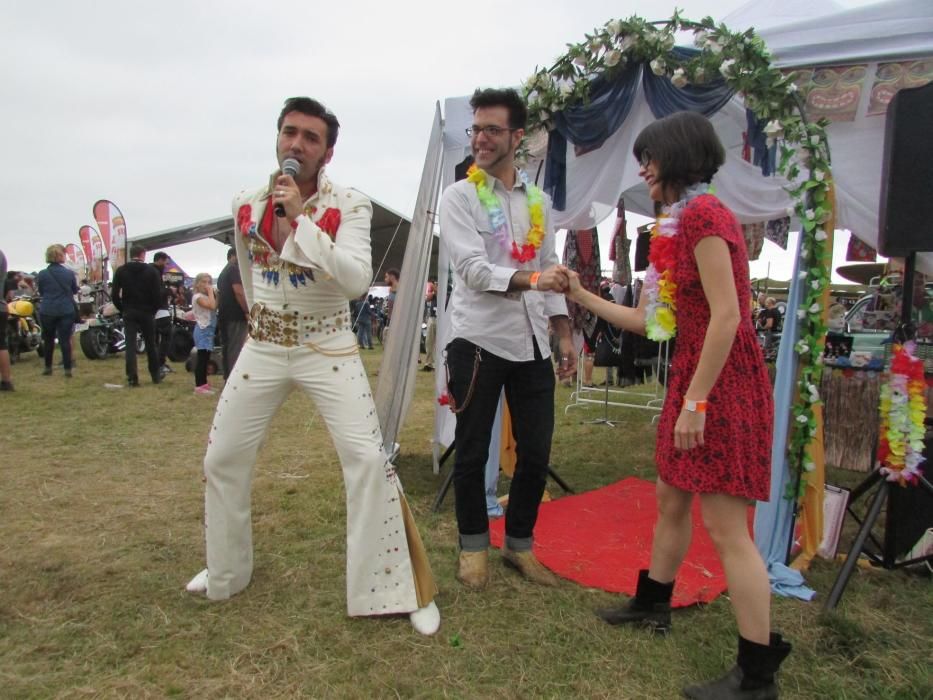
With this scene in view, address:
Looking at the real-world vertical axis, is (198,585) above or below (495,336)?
below

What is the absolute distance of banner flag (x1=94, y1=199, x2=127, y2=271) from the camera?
14.7m

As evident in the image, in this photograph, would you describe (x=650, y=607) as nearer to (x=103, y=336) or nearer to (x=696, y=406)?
(x=696, y=406)

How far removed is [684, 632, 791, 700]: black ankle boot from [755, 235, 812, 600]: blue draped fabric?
107 cm

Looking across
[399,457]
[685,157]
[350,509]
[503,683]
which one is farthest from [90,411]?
[685,157]

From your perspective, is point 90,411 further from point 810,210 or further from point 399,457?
point 810,210

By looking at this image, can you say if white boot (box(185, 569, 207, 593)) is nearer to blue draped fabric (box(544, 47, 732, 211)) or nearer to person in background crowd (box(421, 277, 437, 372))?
blue draped fabric (box(544, 47, 732, 211))

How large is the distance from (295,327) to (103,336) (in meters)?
11.0

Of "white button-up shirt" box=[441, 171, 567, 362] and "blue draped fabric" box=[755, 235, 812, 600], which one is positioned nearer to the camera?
"white button-up shirt" box=[441, 171, 567, 362]

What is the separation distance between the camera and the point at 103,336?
11.5 m

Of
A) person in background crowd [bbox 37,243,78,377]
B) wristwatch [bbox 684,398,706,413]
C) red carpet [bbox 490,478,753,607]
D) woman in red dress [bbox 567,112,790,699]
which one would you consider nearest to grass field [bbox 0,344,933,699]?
red carpet [bbox 490,478,753,607]

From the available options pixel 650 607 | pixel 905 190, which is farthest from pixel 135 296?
pixel 905 190

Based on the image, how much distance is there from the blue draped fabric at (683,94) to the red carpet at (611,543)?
2374 millimetres

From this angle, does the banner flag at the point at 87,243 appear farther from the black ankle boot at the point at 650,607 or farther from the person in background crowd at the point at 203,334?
the black ankle boot at the point at 650,607

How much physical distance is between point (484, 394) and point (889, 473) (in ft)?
5.93
